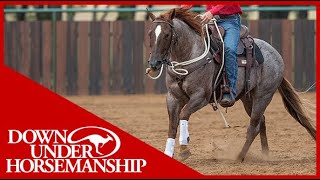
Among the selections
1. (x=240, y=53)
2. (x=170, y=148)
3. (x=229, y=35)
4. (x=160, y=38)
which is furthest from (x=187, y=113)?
(x=240, y=53)

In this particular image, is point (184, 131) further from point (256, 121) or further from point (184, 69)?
point (256, 121)

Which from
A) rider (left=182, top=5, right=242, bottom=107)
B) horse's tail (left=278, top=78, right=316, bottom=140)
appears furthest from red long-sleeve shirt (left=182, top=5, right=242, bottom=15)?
horse's tail (left=278, top=78, right=316, bottom=140)

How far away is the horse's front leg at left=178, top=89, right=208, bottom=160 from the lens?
31.2ft

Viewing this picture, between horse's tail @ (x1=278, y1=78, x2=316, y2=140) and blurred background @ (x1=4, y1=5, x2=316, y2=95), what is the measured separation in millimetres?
8125

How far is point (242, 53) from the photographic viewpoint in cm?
1047

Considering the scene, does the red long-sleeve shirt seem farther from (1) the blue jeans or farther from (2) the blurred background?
(2) the blurred background

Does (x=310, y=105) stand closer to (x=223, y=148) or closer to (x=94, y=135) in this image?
(x=223, y=148)

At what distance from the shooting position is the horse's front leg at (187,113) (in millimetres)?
9516

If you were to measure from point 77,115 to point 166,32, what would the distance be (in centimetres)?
164

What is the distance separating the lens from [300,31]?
19312mm

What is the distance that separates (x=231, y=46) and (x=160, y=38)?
1.09 m

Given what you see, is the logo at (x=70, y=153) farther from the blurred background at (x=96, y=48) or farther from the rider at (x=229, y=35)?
the blurred background at (x=96, y=48)

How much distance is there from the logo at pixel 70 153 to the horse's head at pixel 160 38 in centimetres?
127

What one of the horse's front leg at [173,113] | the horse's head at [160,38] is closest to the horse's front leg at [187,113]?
the horse's front leg at [173,113]
